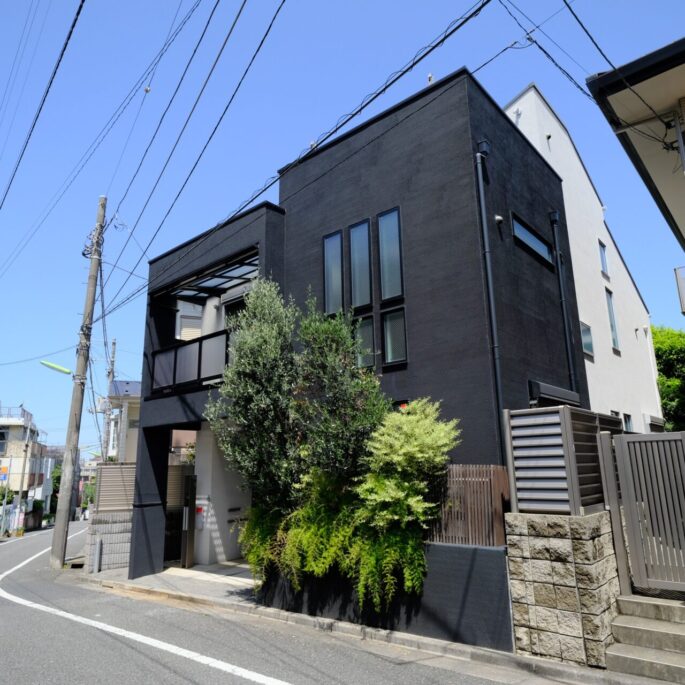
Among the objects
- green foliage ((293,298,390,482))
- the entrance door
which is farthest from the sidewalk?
green foliage ((293,298,390,482))

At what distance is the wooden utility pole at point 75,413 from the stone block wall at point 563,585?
13123 millimetres

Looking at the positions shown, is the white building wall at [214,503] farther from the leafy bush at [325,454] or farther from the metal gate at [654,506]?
the metal gate at [654,506]

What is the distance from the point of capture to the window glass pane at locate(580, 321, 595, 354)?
11.7m

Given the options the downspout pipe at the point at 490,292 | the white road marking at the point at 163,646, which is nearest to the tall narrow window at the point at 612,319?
the downspout pipe at the point at 490,292

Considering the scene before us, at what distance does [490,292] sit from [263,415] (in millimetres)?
3932

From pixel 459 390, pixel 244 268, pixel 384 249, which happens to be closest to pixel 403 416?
pixel 459 390

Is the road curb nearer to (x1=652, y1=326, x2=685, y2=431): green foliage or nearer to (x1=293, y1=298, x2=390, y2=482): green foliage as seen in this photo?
(x1=293, y1=298, x2=390, y2=482): green foliage

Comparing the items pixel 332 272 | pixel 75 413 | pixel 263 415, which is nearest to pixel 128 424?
pixel 75 413

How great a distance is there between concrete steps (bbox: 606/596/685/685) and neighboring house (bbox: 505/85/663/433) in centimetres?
610

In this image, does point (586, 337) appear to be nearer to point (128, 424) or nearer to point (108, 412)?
point (128, 424)

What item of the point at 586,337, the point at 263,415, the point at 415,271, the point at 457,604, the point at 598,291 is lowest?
the point at 457,604

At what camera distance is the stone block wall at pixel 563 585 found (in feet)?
17.6

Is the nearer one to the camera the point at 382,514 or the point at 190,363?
the point at 382,514

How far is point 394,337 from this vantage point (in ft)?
29.6
